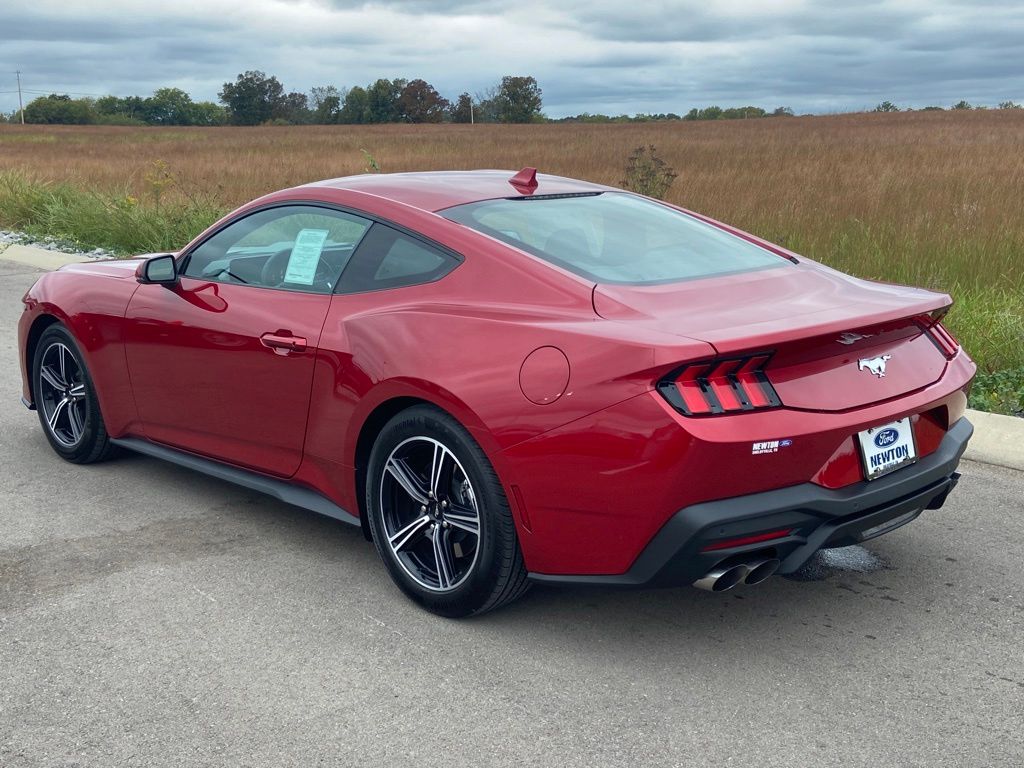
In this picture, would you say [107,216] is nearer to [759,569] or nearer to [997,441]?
[997,441]

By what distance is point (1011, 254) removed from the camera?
9531 millimetres

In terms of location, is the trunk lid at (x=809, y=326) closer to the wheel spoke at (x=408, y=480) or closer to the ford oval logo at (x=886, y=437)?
the ford oval logo at (x=886, y=437)

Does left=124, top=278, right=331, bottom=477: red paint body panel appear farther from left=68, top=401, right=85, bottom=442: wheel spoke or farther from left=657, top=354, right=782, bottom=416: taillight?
left=657, top=354, right=782, bottom=416: taillight

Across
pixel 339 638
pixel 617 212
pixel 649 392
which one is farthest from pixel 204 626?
pixel 617 212

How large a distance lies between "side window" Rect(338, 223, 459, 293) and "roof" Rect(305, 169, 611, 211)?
16 centimetres

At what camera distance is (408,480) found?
12.7ft

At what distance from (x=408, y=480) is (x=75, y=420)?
99.4 inches

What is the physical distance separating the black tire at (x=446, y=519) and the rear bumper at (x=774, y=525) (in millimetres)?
178

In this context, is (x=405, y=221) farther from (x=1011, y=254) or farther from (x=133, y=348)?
(x=1011, y=254)

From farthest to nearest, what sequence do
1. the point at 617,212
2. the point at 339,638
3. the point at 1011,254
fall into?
the point at 1011,254 < the point at 617,212 < the point at 339,638

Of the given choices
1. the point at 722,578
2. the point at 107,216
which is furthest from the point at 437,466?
the point at 107,216

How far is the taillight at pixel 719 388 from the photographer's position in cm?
317

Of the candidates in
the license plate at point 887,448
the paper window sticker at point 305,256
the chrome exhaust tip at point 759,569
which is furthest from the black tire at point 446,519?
the license plate at point 887,448

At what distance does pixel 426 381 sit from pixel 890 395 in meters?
1.42
